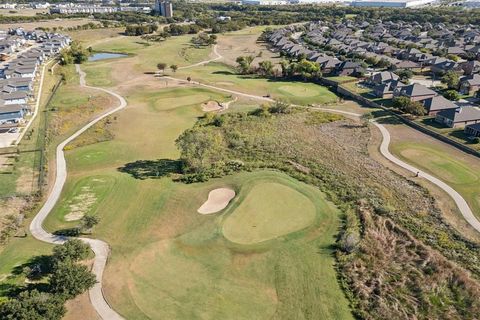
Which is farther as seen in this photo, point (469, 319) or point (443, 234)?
point (443, 234)

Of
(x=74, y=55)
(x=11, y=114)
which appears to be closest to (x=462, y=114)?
(x=11, y=114)

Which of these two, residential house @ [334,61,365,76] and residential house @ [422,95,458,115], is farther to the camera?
residential house @ [334,61,365,76]

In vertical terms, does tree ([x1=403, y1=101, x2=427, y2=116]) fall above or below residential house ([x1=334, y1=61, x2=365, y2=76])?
below

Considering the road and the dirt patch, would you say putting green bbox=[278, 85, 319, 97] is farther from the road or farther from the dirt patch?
the dirt patch

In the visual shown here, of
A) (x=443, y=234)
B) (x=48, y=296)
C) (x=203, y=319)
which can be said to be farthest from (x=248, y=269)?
(x=443, y=234)

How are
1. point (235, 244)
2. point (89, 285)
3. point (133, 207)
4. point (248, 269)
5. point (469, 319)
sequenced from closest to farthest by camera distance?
point (469, 319) < point (89, 285) < point (248, 269) < point (235, 244) < point (133, 207)

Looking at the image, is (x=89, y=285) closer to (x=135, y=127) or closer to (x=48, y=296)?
(x=48, y=296)

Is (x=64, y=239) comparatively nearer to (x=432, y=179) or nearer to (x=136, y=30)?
(x=432, y=179)

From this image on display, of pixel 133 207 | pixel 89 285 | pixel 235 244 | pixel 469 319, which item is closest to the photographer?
pixel 469 319

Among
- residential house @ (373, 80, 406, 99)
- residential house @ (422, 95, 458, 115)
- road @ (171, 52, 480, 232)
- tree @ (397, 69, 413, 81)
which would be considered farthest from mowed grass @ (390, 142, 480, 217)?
tree @ (397, 69, 413, 81)
